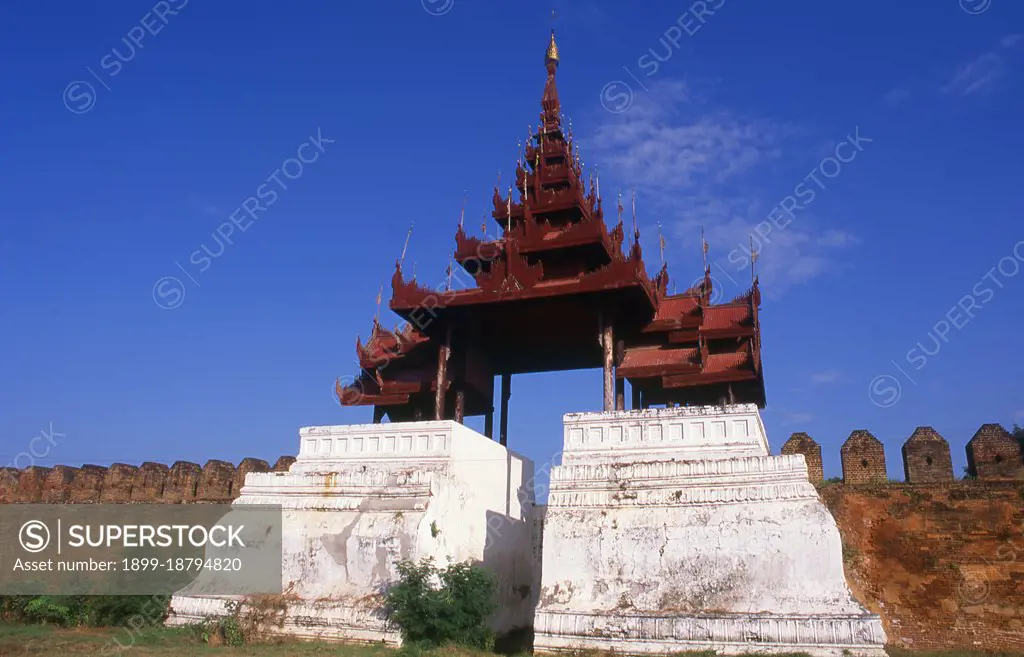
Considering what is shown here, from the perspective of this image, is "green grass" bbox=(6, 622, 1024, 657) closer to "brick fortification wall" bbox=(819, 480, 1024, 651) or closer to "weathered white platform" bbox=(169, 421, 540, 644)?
"brick fortification wall" bbox=(819, 480, 1024, 651)

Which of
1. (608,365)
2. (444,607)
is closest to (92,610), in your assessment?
(444,607)

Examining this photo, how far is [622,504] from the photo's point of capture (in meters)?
13.6

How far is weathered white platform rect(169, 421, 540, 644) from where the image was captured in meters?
14.0

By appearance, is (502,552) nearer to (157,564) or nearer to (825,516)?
(825,516)

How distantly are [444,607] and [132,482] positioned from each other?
1353cm

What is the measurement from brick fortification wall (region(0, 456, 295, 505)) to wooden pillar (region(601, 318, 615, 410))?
326 inches

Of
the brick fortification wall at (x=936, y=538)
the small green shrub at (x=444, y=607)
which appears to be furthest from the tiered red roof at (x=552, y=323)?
the small green shrub at (x=444, y=607)

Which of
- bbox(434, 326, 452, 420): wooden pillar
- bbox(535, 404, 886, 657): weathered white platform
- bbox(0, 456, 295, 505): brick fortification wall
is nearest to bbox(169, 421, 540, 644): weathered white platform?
bbox(434, 326, 452, 420): wooden pillar

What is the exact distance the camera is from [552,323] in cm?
1970

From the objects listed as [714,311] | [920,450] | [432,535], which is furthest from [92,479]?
[920,450]

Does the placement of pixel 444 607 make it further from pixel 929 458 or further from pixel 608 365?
pixel 929 458

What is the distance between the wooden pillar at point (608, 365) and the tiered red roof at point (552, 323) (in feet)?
0.10

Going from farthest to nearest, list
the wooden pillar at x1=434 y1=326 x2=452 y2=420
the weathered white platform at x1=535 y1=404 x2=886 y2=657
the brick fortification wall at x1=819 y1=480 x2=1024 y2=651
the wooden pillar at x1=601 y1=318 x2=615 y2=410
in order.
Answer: the wooden pillar at x1=434 y1=326 x2=452 y2=420 < the wooden pillar at x1=601 y1=318 x2=615 y2=410 < the brick fortification wall at x1=819 y1=480 x2=1024 y2=651 < the weathered white platform at x1=535 y1=404 x2=886 y2=657

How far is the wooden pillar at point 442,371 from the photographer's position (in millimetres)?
18250
